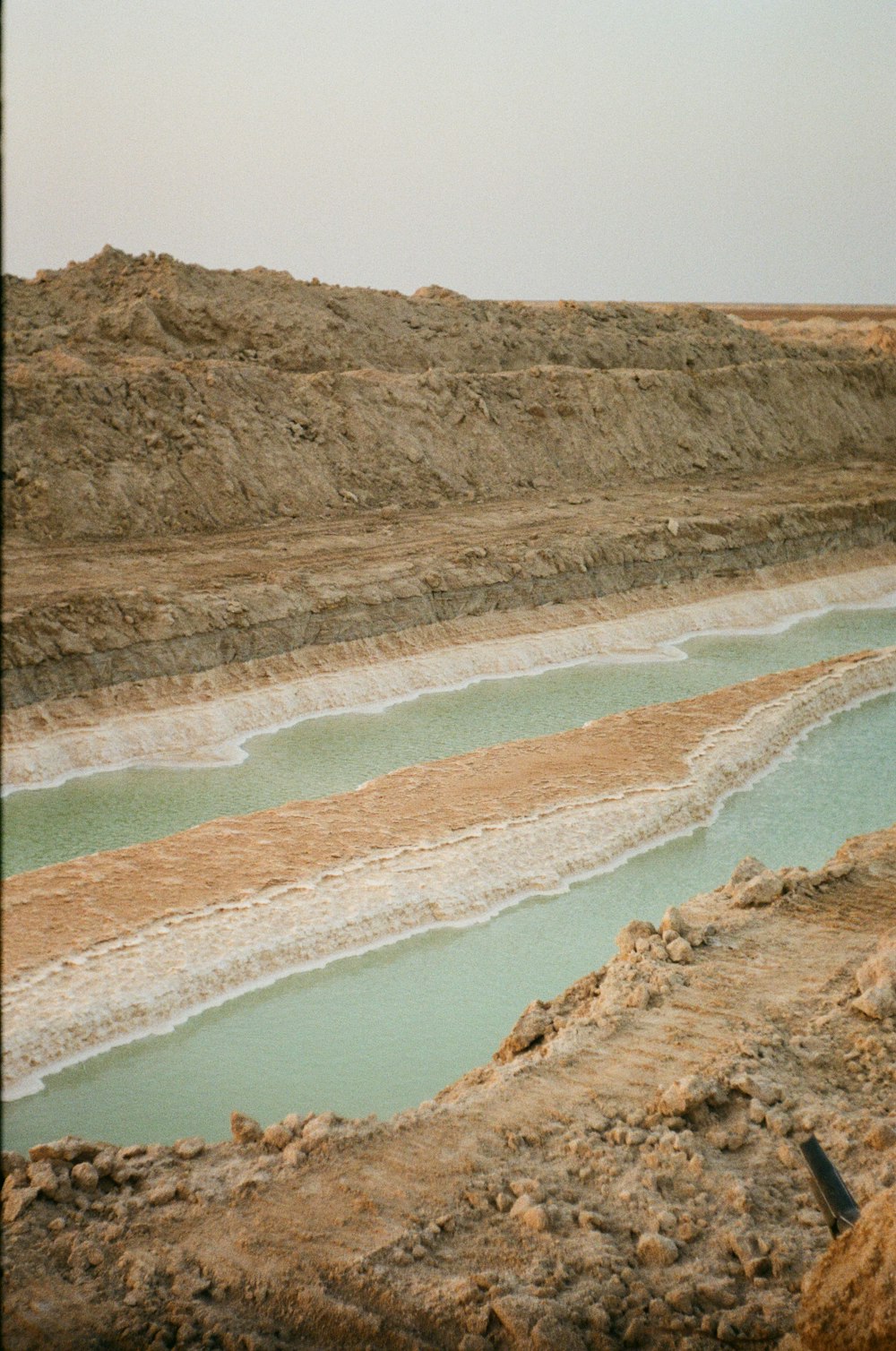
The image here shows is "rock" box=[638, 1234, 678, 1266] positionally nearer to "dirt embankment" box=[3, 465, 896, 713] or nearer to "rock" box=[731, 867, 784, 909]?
"rock" box=[731, 867, 784, 909]

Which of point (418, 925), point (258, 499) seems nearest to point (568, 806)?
point (418, 925)

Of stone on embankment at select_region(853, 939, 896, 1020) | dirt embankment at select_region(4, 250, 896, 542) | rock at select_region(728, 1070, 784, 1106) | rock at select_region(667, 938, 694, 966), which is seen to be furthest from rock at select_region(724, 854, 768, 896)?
dirt embankment at select_region(4, 250, 896, 542)

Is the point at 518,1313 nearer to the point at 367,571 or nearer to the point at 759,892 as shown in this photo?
the point at 759,892

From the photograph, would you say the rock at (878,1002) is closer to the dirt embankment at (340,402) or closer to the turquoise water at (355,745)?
the turquoise water at (355,745)

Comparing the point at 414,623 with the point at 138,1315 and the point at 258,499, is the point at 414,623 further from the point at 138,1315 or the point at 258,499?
the point at 138,1315

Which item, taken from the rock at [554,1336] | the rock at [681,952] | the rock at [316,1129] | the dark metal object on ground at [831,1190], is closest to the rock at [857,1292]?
the dark metal object on ground at [831,1190]

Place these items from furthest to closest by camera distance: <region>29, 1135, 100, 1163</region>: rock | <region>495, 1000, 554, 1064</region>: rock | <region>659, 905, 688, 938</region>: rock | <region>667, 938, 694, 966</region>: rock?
<region>659, 905, 688, 938</region>: rock < <region>667, 938, 694, 966</region>: rock < <region>495, 1000, 554, 1064</region>: rock < <region>29, 1135, 100, 1163</region>: rock
